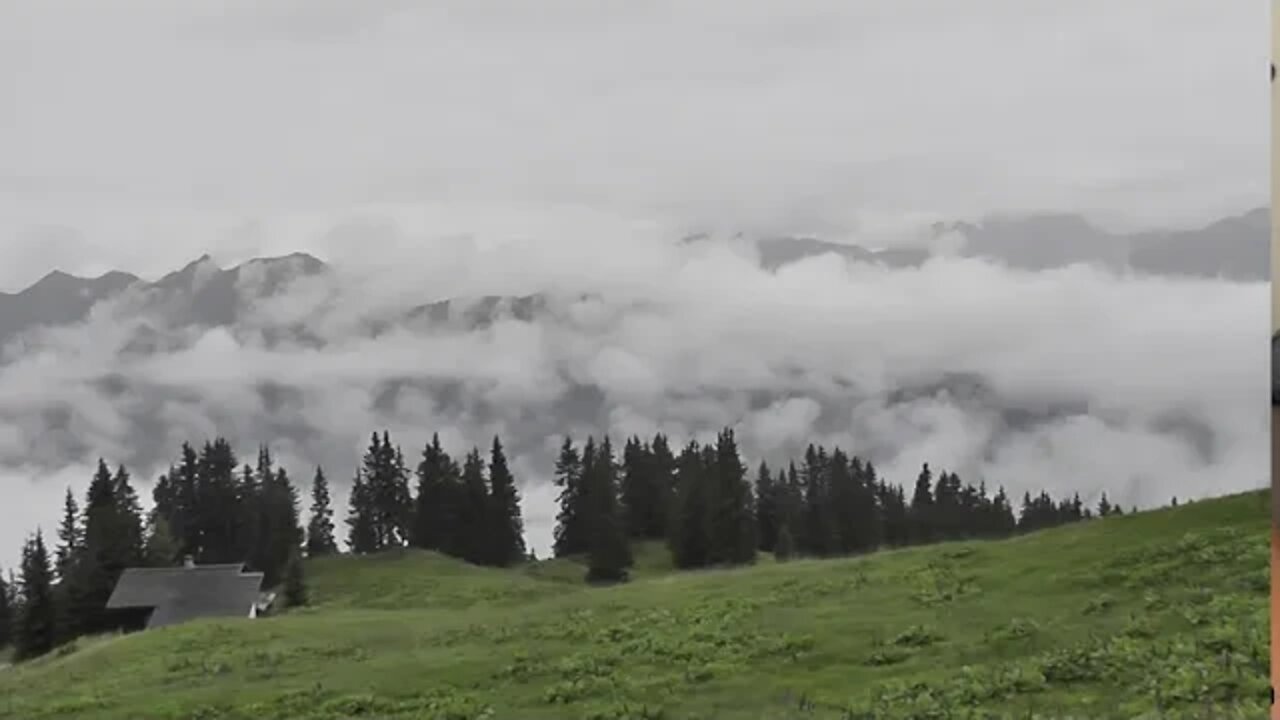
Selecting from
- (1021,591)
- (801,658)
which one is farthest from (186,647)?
(1021,591)

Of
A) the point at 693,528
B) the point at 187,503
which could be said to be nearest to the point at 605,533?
the point at 693,528

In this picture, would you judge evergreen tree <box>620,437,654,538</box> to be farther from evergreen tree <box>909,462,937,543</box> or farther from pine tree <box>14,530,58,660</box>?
pine tree <box>14,530,58,660</box>

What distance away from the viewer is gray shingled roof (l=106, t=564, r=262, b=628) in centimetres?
7712

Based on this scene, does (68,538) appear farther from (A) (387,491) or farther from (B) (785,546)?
(B) (785,546)

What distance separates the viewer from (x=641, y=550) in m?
114

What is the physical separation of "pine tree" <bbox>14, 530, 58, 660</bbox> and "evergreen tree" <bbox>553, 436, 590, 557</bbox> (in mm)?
46143

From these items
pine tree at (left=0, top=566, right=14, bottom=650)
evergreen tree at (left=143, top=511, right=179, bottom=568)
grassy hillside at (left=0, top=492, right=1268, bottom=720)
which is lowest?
grassy hillside at (left=0, top=492, right=1268, bottom=720)

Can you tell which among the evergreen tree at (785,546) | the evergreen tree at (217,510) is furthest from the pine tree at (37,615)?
the evergreen tree at (785,546)

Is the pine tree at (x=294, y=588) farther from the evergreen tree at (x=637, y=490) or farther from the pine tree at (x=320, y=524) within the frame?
the evergreen tree at (x=637, y=490)

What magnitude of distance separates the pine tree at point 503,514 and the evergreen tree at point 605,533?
798 centimetres

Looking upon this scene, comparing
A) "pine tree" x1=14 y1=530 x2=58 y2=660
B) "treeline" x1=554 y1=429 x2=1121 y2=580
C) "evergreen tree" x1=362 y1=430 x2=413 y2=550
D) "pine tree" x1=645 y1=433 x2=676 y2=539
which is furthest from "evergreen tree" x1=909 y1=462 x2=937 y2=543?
"pine tree" x1=14 y1=530 x2=58 y2=660

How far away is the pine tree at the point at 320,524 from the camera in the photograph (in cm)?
11738

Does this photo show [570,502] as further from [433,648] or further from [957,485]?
[433,648]

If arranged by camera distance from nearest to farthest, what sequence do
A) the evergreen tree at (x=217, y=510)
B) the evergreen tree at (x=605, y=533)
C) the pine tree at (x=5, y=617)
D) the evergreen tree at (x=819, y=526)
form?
the pine tree at (x=5, y=617), the evergreen tree at (x=605, y=533), the evergreen tree at (x=819, y=526), the evergreen tree at (x=217, y=510)
